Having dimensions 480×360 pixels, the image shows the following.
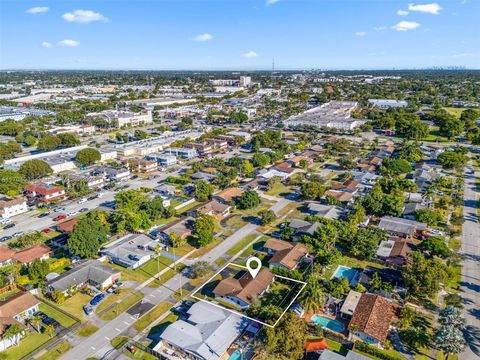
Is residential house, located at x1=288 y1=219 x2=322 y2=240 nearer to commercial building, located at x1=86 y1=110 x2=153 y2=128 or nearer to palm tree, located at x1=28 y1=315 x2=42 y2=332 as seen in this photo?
palm tree, located at x1=28 y1=315 x2=42 y2=332

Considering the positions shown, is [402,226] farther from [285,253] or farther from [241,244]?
[241,244]

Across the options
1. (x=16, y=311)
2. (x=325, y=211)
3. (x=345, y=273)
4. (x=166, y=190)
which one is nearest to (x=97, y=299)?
(x=16, y=311)

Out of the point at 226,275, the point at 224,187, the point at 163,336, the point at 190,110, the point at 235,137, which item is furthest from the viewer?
the point at 190,110

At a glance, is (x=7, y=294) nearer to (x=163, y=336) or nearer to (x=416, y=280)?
(x=163, y=336)

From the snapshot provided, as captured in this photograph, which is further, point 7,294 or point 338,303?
point 7,294

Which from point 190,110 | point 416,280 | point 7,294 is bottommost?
point 7,294

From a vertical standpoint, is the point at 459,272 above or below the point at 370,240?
below

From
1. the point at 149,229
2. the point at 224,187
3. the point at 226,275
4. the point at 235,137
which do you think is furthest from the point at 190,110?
the point at 226,275

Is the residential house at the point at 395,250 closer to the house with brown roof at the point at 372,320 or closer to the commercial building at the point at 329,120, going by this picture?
the house with brown roof at the point at 372,320
